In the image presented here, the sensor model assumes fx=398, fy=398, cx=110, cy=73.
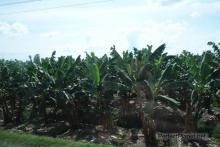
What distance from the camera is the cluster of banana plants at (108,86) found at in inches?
585

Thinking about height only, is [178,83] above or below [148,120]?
above

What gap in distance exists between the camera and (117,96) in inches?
765

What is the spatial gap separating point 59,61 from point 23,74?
255 centimetres

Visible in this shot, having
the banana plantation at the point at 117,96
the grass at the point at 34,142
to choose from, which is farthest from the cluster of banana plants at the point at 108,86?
the grass at the point at 34,142

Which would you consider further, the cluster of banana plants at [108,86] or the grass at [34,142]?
the cluster of banana plants at [108,86]

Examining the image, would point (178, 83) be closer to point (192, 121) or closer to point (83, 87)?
point (192, 121)

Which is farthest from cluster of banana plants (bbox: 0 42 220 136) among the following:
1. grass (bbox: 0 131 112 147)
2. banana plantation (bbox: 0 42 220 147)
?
grass (bbox: 0 131 112 147)

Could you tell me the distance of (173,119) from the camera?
17.5 meters

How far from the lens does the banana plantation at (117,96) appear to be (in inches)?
584

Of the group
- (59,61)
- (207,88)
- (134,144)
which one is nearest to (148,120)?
(134,144)

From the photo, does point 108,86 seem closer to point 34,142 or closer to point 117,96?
point 117,96

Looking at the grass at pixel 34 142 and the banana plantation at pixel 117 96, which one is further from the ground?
the banana plantation at pixel 117 96

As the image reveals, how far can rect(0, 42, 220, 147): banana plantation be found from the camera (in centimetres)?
1484

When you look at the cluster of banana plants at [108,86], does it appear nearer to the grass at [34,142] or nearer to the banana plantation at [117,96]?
the banana plantation at [117,96]
